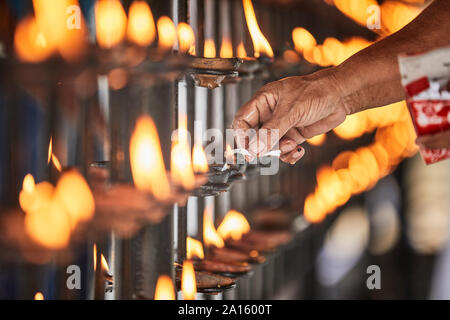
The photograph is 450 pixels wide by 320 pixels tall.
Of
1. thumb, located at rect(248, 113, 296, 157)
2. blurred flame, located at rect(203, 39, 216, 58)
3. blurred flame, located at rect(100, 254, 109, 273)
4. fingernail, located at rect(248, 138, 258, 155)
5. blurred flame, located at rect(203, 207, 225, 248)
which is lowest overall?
blurred flame, located at rect(100, 254, 109, 273)

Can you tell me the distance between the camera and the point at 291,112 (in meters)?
0.96

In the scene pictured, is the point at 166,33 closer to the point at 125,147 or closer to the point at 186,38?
the point at 186,38

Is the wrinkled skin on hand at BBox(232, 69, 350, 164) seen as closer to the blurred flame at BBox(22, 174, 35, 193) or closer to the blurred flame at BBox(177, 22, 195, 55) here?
the blurred flame at BBox(177, 22, 195, 55)

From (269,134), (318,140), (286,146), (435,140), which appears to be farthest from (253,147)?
(318,140)

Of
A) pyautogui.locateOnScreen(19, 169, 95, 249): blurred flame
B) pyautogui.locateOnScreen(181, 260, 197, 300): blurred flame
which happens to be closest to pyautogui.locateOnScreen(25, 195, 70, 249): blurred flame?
pyautogui.locateOnScreen(19, 169, 95, 249): blurred flame

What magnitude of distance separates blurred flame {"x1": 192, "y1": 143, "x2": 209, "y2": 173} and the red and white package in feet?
0.94

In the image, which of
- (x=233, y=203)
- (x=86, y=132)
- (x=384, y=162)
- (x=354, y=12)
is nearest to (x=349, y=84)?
(x=86, y=132)

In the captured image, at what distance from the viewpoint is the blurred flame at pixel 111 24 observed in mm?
670

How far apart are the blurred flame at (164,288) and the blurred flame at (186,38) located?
263 millimetres

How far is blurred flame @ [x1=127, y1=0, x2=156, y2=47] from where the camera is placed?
25.6 inches

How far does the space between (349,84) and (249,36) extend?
0.19 metres

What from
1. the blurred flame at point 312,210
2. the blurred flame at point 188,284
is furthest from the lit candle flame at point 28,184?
the blurred flame at point 312,210

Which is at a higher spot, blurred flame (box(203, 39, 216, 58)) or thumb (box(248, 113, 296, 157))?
blurred flame (box(203, 39, 216, 58))
